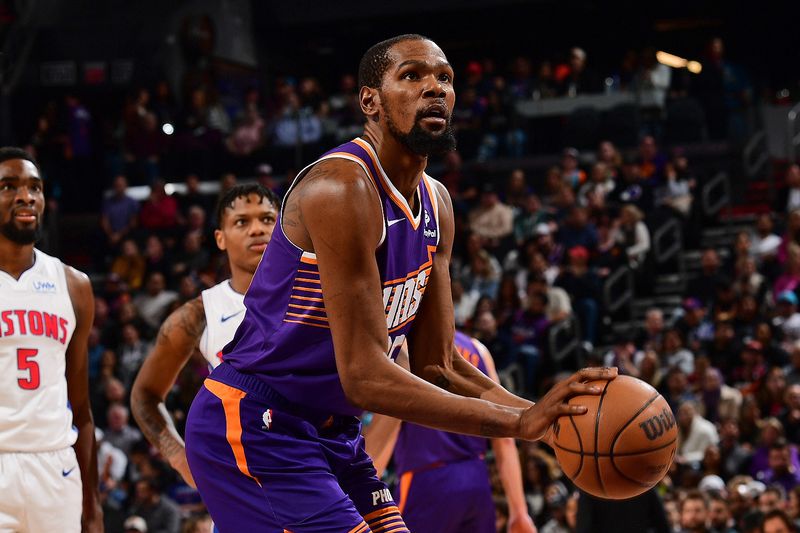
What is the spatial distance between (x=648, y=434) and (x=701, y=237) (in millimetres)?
12299

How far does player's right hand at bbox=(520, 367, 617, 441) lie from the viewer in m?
3.24

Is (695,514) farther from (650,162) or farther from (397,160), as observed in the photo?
(650,162)

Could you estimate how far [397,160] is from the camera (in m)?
3.68

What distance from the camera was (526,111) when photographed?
1698 centimetres

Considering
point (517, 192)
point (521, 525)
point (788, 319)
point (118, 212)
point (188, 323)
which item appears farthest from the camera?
point (118, 212)

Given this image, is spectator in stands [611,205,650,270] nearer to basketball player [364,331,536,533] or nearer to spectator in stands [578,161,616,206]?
spectator in stands [578,161,616,206]

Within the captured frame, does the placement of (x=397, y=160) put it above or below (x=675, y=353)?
above

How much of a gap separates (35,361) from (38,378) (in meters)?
0.07

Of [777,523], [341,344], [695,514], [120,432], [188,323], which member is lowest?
[120,432]

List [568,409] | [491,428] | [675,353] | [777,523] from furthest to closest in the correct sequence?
[675,353], [777,523], [491,428], [568,409]

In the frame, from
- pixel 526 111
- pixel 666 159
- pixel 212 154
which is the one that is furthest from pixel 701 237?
pixel 212 154

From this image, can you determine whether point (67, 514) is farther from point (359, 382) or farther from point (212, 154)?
point (212, 154)

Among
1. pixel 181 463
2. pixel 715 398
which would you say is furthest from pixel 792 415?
pixel 181 463

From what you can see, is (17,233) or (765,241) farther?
(765,241)
